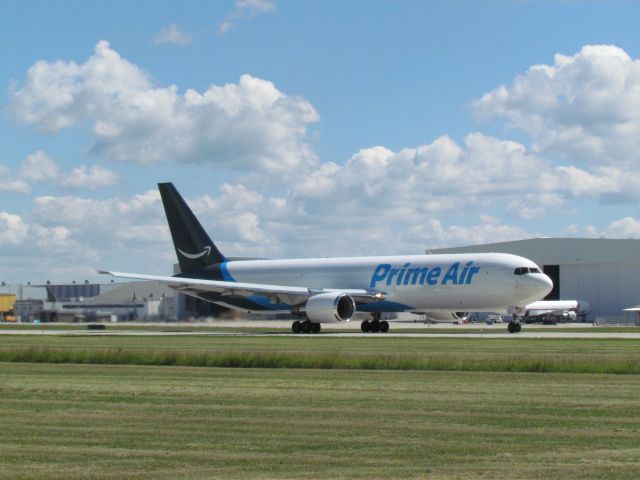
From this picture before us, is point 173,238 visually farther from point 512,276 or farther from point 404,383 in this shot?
point 404,383

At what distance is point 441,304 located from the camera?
6225 cm

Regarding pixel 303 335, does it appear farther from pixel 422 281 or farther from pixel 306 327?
pixel 422 281

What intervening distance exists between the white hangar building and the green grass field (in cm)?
8374

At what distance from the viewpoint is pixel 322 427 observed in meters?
16.0

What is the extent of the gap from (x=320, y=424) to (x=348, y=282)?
167 ft

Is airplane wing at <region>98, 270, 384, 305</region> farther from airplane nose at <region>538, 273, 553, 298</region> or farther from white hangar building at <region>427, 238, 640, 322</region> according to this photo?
white hangar building at <region>427, 238, 640, 322</region>

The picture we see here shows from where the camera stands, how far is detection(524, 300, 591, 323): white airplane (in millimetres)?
104688

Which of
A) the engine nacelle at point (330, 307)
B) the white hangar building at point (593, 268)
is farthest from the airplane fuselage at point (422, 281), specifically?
the white hangar building at point (593, 268)

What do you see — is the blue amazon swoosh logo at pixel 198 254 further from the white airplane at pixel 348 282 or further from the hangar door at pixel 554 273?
the hangar door at pixel 554 273

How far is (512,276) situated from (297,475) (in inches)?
1935

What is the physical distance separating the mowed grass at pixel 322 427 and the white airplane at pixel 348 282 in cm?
3532

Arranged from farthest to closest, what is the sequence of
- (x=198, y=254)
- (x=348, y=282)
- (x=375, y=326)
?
(x=198, y=254) → (x=348, y=282) → (x=375, y=326)

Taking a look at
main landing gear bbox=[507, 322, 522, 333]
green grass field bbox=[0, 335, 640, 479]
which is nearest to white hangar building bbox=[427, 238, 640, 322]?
main landing gear bbox=[507, 322, 522, 333]

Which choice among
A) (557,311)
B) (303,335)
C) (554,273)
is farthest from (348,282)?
(554,273)
